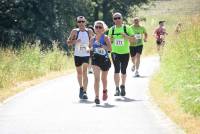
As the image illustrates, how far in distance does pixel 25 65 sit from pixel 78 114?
9.88 meters

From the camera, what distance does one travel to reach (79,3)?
126 feet

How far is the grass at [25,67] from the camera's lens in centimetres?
1891

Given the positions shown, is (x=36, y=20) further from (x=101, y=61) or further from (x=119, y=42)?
(x=101, y=61)

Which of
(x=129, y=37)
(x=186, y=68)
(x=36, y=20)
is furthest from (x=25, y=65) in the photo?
(x=36, y=20)

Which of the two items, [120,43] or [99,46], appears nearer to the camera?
[99,46]

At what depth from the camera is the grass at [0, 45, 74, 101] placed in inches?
744

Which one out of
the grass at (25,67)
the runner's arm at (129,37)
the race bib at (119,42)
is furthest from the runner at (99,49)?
the grass at (25,67)

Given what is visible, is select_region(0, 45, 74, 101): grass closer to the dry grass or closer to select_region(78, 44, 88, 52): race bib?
the dry grass

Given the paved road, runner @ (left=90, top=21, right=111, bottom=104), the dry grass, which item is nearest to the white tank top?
runner @ (left=90, top=21, right=111, bottom=104)

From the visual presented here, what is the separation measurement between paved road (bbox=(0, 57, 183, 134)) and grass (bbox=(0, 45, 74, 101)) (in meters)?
1.01

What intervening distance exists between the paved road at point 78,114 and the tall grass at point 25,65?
219 centimetres

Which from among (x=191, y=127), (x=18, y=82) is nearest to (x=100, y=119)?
(x=191, y=127)

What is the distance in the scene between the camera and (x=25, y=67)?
22.5 metres

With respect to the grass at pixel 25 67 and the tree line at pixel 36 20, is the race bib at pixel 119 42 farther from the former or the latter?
the tree line at pixel 36 20
